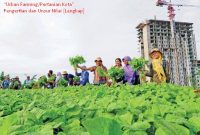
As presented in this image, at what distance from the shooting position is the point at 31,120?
154 centimetres

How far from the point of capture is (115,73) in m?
8.68

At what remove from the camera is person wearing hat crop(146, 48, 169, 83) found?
8.97 m

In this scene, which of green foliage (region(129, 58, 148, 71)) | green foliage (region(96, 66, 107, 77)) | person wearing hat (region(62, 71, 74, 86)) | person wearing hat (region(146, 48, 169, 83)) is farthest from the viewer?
person wearing hat (region(62, 71, 74, 86))

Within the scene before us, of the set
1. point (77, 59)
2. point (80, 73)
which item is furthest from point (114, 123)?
point (80, 73)

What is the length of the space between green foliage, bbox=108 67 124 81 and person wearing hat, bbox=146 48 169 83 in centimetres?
67

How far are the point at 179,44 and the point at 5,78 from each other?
115m

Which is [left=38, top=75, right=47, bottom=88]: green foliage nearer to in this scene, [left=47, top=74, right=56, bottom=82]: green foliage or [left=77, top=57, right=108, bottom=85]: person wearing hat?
[left=47, top=74, right=56, bottom=82]: green foliage

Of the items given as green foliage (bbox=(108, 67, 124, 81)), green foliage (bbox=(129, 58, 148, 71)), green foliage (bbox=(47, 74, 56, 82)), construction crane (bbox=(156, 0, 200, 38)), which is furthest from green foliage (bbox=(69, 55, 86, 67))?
construction crane (bbox=(156, 0, 200, 38))

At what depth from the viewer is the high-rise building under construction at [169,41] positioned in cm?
11912

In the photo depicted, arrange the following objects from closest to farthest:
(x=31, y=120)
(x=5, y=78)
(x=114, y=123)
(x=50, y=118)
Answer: (x=114, y=123), (x=31, y=120), (x=50, y=118), (x=5, y=78)

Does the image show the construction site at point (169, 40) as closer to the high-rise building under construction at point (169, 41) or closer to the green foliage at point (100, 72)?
the high-rise building under construction at point (169, 41)

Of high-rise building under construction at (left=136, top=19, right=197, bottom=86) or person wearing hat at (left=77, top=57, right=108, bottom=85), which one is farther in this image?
high-rise building under construction at (left=136, top=19, right=197, bottom=86)

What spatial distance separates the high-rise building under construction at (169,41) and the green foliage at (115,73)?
102042 mm

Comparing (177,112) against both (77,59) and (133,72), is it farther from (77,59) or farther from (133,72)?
(77,59)
